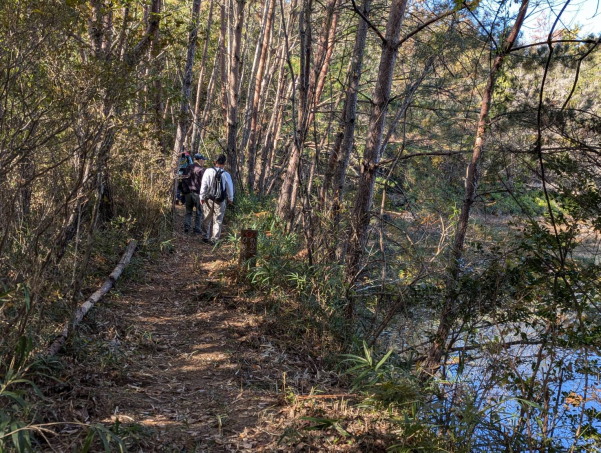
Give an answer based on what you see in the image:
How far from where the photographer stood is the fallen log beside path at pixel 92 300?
486 centimetres

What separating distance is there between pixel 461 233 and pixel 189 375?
4.03 m

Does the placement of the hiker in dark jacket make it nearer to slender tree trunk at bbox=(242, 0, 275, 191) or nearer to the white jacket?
the white jacket

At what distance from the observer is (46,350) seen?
4.65 metres

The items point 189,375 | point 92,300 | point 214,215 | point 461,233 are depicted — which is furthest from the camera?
point 214,215

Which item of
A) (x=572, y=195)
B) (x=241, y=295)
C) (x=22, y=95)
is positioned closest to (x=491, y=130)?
(x=572, y=195)

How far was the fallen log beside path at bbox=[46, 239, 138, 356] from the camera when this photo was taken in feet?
15.9

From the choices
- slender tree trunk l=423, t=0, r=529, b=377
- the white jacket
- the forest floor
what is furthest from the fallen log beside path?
slender tree trunk l=423, t=0, r=529, b=377

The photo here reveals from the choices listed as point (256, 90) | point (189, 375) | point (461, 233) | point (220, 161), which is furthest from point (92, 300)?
point (256, 90)

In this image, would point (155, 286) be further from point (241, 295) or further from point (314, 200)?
point (314, 200)

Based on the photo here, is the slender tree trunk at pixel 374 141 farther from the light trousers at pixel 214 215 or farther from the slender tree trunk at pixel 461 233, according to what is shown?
the light trousers at pixel 214 215

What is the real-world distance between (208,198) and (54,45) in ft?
17.6

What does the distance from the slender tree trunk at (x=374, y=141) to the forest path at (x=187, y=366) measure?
4.86ft

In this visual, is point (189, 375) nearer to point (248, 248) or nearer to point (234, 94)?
point (248, 248)

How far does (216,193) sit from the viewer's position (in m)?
10.2
